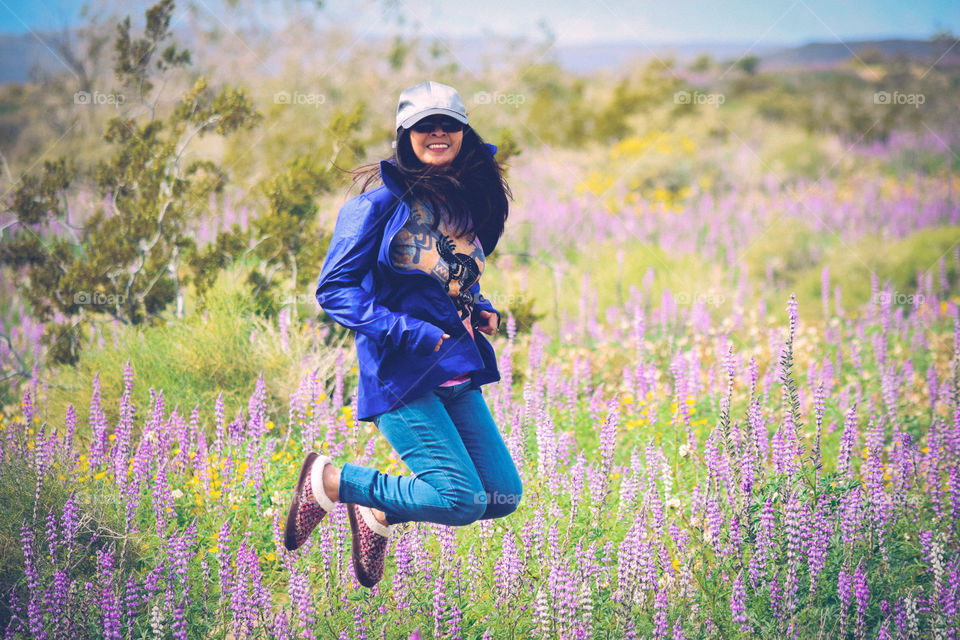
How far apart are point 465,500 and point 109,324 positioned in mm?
4205

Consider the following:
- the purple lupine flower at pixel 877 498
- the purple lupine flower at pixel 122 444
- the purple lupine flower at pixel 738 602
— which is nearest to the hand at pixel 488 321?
the purple lupine flower at pixel 738 602

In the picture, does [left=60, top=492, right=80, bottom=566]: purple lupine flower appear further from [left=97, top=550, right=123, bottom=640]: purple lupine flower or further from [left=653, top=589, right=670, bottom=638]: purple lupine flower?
[left=653, top=589, right=670, bottom=638]: purple lupine flower

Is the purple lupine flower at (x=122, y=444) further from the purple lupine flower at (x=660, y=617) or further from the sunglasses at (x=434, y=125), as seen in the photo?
the purple lupine flower at (x=660, y=617)

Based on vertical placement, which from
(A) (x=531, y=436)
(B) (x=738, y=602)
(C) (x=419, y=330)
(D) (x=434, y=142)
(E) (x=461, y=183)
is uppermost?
(D) (x=434, y=142)

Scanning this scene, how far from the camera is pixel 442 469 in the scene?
319cm

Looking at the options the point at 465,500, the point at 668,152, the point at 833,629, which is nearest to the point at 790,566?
the point at 833,629

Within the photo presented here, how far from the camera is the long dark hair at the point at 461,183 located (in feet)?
10.9

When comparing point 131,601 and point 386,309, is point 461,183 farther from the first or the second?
point 131,601

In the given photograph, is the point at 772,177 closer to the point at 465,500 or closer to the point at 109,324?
the point at 109,324

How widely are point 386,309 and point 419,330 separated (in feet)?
0.50

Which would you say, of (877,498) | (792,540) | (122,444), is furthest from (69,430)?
(877,498)

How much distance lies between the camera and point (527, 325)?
597 centimetres

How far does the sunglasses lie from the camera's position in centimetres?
331

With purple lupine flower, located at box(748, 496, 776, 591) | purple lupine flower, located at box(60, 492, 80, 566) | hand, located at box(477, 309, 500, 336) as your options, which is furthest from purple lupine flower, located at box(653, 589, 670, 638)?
purple lupine flower, located at box(60, 492, 80, 566)
